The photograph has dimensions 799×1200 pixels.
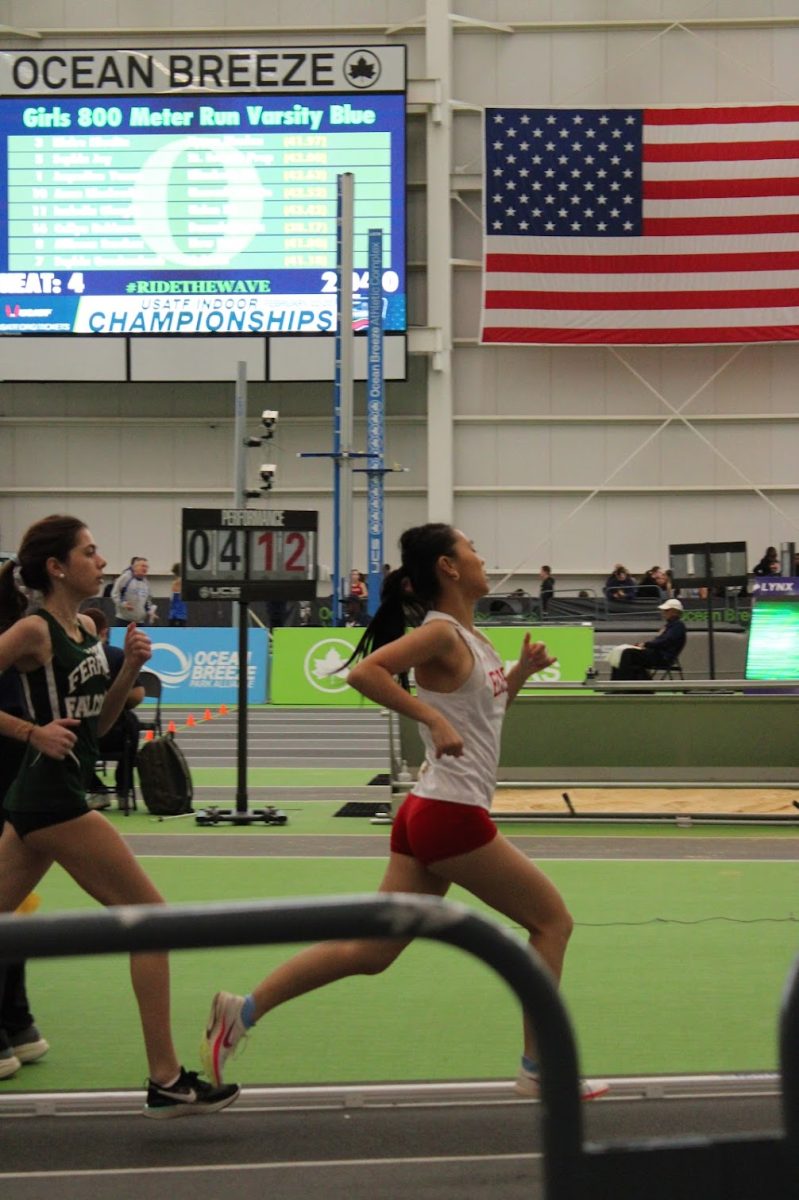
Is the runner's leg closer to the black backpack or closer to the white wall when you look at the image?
the black backpack

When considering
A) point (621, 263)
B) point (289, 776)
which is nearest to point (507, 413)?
point (621, 263)

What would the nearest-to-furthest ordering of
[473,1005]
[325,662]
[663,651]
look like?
[473,1005] < [663,651] < [325,662]

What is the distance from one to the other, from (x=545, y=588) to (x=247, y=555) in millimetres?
18402

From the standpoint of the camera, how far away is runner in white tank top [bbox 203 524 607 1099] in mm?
4688

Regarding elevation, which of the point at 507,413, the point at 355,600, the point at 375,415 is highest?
the point at 507,413

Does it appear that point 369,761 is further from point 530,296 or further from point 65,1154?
point 530,296

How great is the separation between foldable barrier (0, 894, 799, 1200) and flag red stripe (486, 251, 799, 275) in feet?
104

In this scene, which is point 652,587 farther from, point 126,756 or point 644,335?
point 126,756

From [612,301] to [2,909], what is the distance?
29707 mm

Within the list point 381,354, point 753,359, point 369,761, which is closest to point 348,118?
point 381,354

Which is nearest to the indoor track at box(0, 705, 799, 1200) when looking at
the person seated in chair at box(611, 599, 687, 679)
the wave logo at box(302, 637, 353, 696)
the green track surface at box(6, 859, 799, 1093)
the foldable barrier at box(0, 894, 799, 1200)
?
the green track surface at box(6, 859, 799, 1093)

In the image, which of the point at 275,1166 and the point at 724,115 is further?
the point at 724,115

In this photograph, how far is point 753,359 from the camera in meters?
34.4

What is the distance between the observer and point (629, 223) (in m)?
33.1
